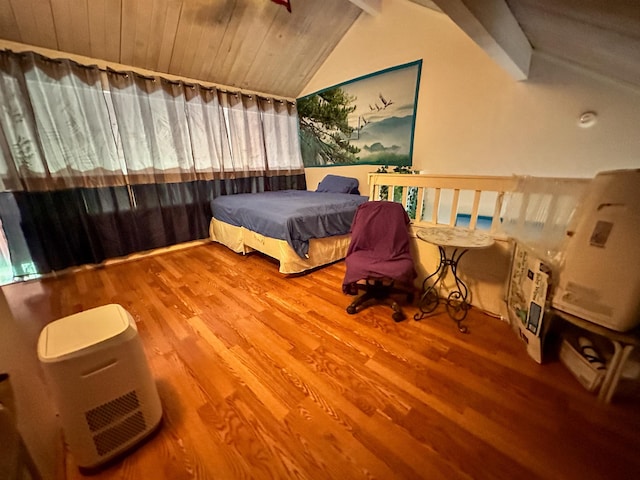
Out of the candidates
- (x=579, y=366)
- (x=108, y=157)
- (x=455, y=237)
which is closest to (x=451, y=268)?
(x=455, y=237)

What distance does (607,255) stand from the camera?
Result: 1.12 metres

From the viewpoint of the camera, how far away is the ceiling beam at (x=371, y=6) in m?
2.96

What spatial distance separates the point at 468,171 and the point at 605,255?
1.93 m

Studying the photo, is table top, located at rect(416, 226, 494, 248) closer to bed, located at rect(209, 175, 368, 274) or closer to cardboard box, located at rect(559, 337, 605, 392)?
cardboard box, located at rect(559, 337, 605, 392)

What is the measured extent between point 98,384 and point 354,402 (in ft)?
3.49

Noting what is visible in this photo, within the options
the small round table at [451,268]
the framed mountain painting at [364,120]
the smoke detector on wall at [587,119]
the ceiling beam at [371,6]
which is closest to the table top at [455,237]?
the small round table at [451,268]

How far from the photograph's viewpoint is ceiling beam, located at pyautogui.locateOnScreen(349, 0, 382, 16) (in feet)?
9.70

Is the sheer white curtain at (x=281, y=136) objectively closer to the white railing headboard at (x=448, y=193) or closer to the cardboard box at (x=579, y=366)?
the white railing headboard at (x=448, y=193)

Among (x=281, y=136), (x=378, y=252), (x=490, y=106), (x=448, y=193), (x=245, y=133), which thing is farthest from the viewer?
(x=281, y=136)

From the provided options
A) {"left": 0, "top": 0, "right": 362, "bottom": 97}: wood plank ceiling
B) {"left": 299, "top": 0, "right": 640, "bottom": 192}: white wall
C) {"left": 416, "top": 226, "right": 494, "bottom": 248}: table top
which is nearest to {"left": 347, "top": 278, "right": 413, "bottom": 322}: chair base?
{"left": 416, "top": 226, "right": 494, "bottom": 248}: table top

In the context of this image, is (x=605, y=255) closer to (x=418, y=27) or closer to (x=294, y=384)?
(x=294, y=384)

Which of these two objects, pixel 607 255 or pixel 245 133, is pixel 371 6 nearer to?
pixel 245 133

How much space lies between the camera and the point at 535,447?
1.02 metres

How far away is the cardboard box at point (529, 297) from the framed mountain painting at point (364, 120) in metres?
2.01
